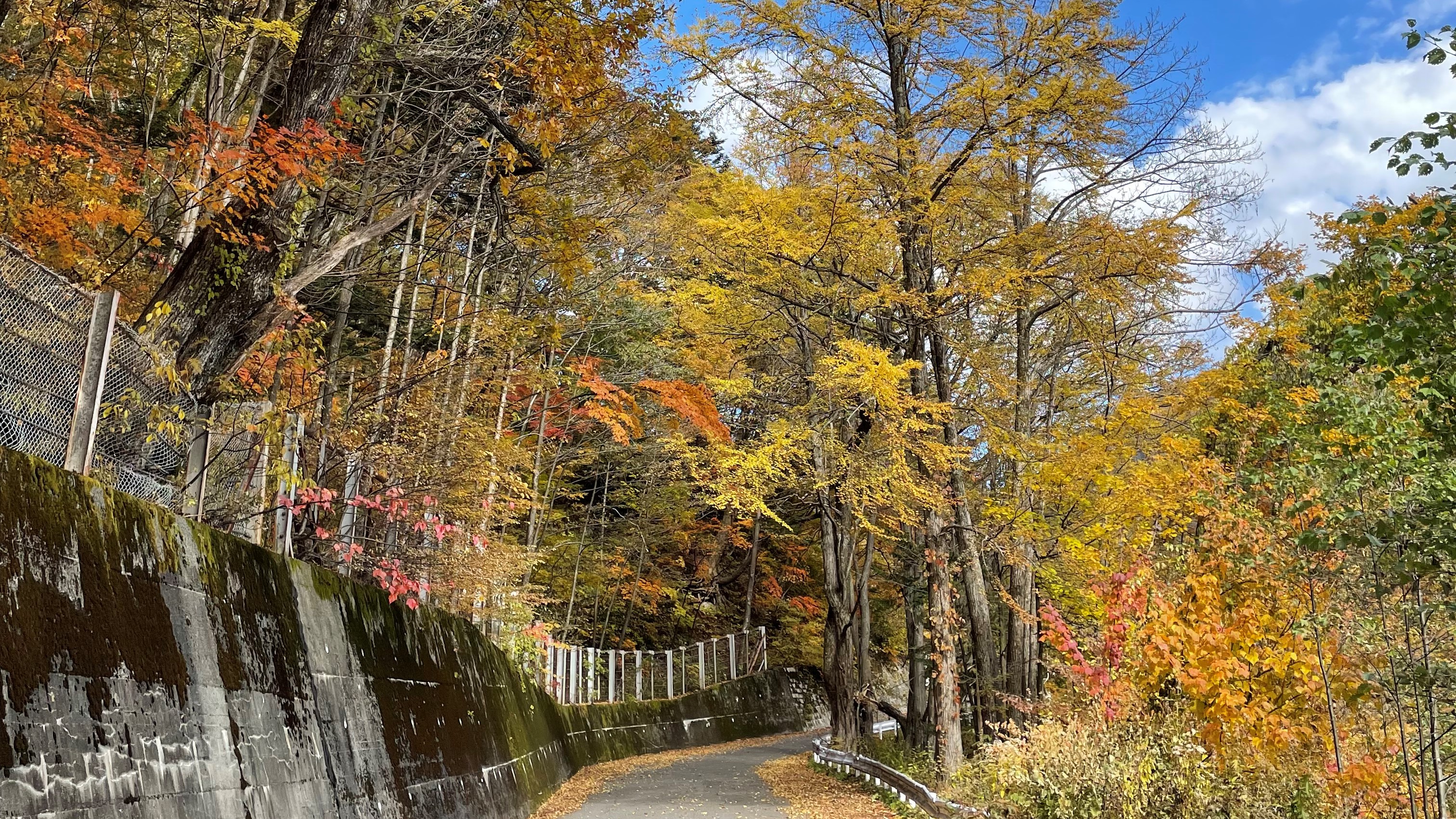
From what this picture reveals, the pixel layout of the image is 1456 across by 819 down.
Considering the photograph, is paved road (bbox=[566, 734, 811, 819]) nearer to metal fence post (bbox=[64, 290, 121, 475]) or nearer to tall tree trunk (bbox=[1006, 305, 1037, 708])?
tall tree trunk (bbox=[1006, 305, 1037, 708])

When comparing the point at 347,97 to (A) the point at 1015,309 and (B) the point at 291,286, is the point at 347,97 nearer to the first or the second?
(B) the point at 291,286

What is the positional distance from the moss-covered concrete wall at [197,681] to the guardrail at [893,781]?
4.94 metres

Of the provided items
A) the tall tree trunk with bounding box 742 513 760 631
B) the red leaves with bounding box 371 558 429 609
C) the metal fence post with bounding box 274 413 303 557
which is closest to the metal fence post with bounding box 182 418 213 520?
the metal fence post with bounding box 274 413 303 557

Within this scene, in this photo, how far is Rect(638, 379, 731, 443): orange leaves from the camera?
22.2 metres

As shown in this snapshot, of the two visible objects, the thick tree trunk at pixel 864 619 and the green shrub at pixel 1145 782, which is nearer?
the green shrub at pixel 1145 782

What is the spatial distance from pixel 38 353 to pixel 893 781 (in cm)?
1186

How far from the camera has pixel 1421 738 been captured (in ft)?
26.8

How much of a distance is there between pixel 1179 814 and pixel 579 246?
26.6ft

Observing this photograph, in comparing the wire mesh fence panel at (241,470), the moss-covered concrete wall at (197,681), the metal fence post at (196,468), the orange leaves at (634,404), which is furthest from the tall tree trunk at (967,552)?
the metal fence post at (196,468)

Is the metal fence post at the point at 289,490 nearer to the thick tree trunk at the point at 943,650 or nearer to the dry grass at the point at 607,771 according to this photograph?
the dry grass at the point at 607,771

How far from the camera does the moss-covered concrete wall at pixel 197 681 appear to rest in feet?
14.1

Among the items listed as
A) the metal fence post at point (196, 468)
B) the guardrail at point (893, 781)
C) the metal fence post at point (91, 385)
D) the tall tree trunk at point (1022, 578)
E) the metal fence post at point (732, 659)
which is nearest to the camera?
the metal fence post at point (91, 385)

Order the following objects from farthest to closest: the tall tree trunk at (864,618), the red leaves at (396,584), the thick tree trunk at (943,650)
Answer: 1. the tall tree trunk at (864,618)
2. the thick tree trunk at (943,650)
3. the red leaves at (396,584)

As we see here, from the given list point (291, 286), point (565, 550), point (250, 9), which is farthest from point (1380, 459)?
point (565, 550)
